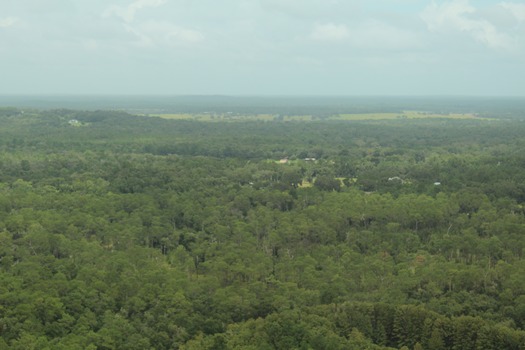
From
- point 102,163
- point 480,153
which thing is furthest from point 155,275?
point 480,153

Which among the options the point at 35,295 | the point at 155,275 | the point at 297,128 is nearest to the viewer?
the point at 35,295

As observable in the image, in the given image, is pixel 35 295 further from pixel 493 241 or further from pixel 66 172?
pixel 66 172

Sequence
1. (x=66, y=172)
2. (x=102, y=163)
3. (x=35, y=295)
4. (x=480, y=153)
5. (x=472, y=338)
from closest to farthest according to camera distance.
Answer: (x=472, y=338) < (x=35, y=295) < (x=66, y=172) < (x=102, y=163) < (x=480, y=153)

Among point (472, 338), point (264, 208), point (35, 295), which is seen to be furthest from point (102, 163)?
point (472, 338)

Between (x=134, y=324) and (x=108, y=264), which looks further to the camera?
(x=108, y=264)

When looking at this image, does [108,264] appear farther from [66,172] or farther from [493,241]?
[66,172]

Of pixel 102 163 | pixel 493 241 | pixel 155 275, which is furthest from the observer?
pixel 102 163
